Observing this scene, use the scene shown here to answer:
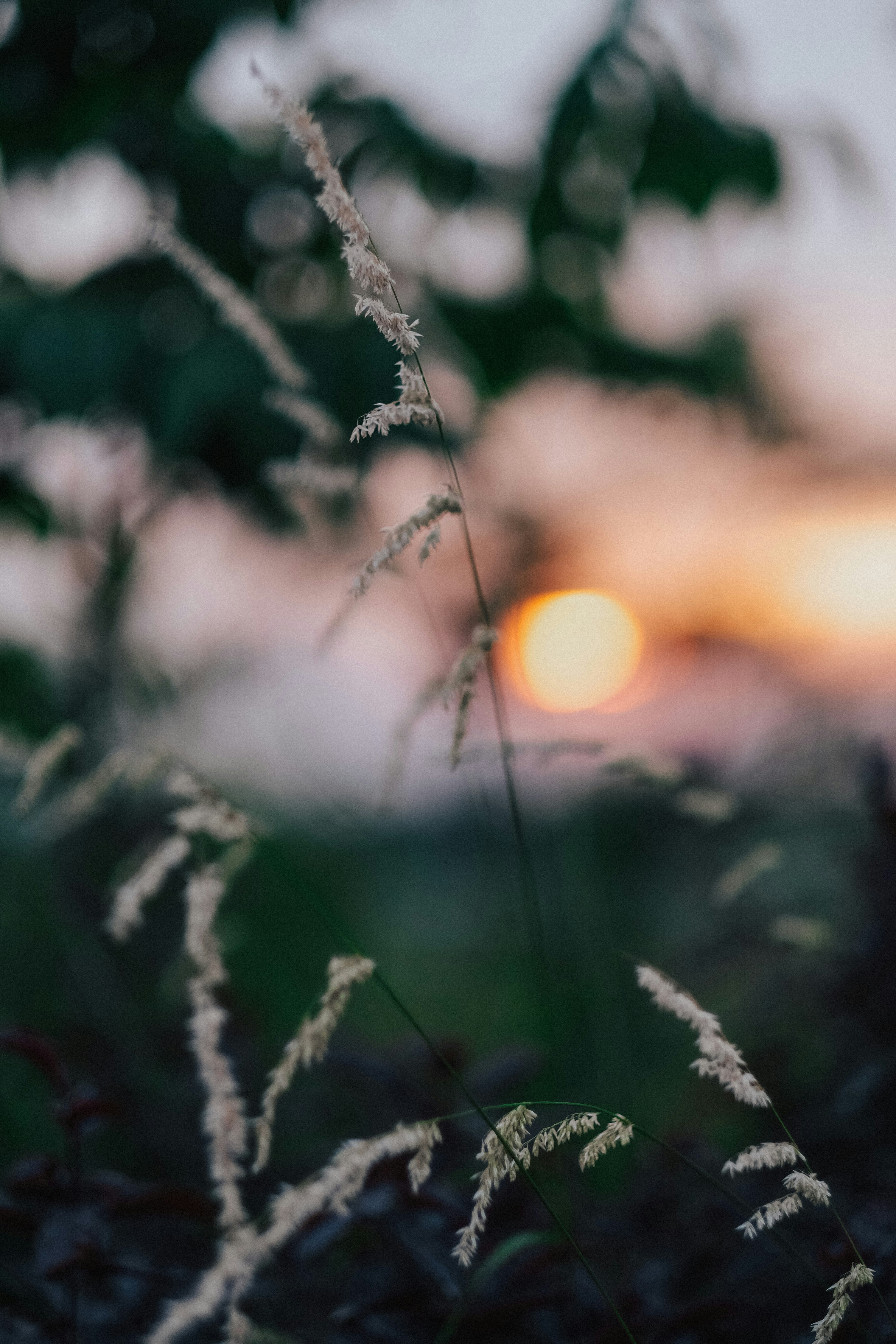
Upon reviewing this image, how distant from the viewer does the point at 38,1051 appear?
0.88 metres

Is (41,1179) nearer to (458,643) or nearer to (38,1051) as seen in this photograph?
(38,1051)

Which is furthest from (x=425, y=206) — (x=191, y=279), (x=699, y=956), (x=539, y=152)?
(x=699, y=956)

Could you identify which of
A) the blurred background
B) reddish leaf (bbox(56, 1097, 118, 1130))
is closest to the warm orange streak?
the blurred background

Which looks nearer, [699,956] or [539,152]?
[539,152]

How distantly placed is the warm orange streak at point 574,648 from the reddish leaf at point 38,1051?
36.2 inches

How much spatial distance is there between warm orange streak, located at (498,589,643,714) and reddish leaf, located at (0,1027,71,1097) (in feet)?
3.01

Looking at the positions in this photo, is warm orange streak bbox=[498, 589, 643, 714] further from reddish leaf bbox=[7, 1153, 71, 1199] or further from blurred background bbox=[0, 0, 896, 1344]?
reddish leaf bbox=[7, 1153, 71, 1199]

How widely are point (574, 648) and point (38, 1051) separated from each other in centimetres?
168

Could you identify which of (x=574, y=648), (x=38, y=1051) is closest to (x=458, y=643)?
(x=574, y=648)

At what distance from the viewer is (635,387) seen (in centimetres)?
197

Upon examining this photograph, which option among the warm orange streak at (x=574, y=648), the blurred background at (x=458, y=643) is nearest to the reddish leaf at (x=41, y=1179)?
the blurred background at (x=458, y=643)

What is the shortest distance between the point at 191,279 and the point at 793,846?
2.22 m

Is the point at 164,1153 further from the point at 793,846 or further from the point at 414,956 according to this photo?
the point at 793,846

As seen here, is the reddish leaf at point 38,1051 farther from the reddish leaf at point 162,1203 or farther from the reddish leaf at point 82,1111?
the reddish leaf at point 162,1203
